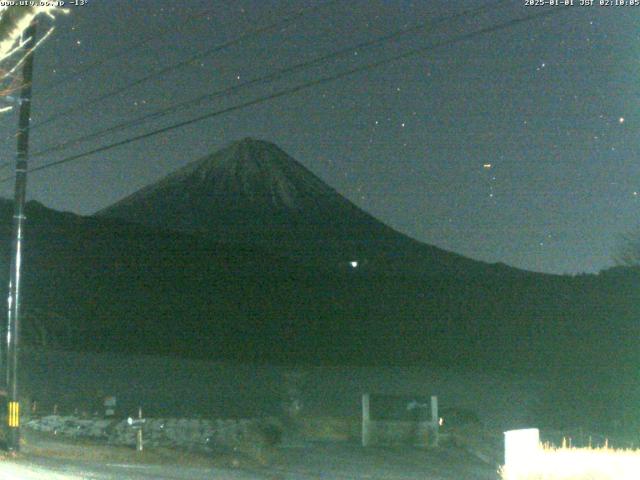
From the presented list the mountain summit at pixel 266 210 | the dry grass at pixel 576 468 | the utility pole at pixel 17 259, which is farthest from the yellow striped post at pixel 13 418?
the mountain summit at pixel 266 210

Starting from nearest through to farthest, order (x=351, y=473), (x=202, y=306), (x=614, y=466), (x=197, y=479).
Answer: (x=614, y=466)
(x=197, y=479)
(x=351, y=473)
(x=202, y=306)

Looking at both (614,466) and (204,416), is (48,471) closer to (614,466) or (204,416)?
(614,466)

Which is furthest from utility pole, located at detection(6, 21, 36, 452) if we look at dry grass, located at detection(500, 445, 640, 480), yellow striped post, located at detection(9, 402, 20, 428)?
dry grass, located at detection(500, 445, 640, 480)

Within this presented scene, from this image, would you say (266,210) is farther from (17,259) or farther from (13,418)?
(13,418)

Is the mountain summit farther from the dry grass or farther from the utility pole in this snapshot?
the dry grass

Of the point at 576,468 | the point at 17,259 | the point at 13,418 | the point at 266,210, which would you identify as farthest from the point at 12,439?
the point at 266,210

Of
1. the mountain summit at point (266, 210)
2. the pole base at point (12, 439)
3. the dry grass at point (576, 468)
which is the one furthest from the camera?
the mountain summit at point (266, 210)

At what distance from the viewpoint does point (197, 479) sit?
1475cm

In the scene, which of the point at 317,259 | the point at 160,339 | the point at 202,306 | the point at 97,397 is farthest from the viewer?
the point at 317,259

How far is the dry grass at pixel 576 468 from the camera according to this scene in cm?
1238

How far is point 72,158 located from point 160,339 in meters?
16.0

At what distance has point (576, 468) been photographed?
41.7ft

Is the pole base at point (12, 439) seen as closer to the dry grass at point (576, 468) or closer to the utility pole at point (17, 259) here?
the utility pole at point (17, 259)

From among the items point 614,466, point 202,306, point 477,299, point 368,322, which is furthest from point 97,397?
point 614,466
